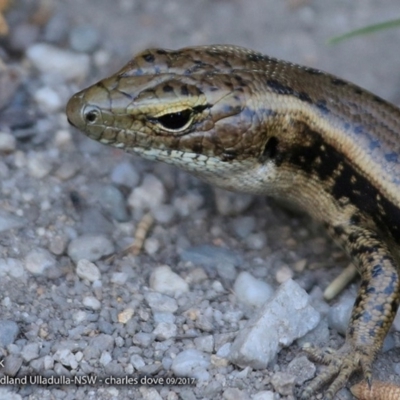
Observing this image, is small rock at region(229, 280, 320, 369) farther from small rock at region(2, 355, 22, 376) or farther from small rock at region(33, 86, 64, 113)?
small rock at region(33, 86, 64, 113)

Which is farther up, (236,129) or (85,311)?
(236,129)

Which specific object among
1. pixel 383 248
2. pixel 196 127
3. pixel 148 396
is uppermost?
pixel 196 127

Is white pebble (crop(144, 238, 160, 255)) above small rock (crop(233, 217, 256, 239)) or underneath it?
underneath

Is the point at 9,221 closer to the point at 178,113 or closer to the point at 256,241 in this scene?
the point at 178,113

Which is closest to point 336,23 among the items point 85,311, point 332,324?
point 332,324

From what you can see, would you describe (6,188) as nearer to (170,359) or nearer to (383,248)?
(170,359)

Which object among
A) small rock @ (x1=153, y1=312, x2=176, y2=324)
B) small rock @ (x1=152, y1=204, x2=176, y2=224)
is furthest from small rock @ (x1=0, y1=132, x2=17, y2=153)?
small rock @ (x1=153, y1=312, x2=176, y2=324)

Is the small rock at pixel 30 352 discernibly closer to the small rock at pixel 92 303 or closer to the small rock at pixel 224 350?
the small rock at pixel 92 303
